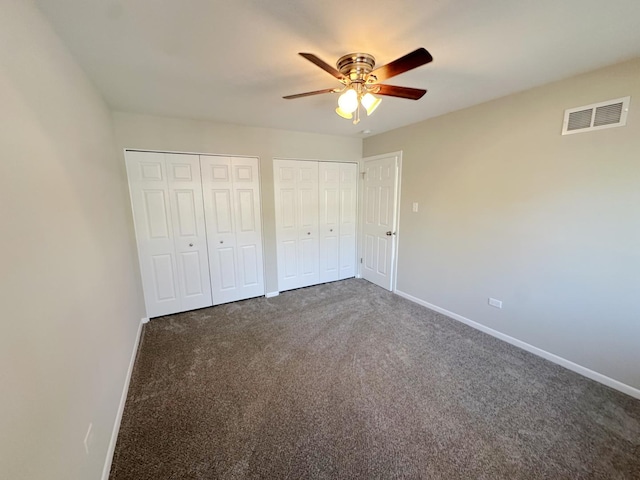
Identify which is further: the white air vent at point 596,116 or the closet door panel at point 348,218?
the closet door panel at point 348,218

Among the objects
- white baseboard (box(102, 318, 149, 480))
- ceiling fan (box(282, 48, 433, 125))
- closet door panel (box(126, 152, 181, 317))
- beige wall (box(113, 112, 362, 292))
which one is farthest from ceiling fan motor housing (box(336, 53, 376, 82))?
white baseboard (box(102, 318, 149, 480))

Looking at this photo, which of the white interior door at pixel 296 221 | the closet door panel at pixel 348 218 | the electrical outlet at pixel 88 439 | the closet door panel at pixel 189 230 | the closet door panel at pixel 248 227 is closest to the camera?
the electrical outlet at pixel 88 439

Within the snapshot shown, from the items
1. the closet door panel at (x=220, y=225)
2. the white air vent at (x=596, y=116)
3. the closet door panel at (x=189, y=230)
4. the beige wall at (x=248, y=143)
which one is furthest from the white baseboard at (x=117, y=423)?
the white air vent at (x=596, y=116)

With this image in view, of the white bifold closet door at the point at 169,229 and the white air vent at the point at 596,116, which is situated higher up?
the white air vent at the point at 596,116

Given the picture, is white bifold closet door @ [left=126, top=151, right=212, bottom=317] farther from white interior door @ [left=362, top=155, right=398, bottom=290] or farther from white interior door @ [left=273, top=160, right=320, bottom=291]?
white interior door @ [left=362, top=155, right=398, bottom=290]

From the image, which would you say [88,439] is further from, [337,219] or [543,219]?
[337,219]

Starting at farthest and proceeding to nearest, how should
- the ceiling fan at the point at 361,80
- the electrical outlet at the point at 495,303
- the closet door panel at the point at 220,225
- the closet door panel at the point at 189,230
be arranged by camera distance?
the closet door panel at the point at 220,225 → the closet door panel at the point at 189,230 → the electrical outlet at the point at 495,303 → the ceiling fan at the point at 361,80

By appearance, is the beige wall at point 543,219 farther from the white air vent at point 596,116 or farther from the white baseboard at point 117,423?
the white baseboard at point 117,423

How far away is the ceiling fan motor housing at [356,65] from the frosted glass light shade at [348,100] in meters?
0.16

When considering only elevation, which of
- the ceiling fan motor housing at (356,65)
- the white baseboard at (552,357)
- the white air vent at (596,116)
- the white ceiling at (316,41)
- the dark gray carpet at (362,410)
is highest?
the white ceiling at (316,41)

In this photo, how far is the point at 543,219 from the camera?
226 centimetres

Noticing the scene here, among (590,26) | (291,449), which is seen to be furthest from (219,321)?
(590,26)

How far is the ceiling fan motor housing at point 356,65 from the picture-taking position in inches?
62.1

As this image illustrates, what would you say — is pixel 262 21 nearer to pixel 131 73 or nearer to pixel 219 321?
pixel 131 73
